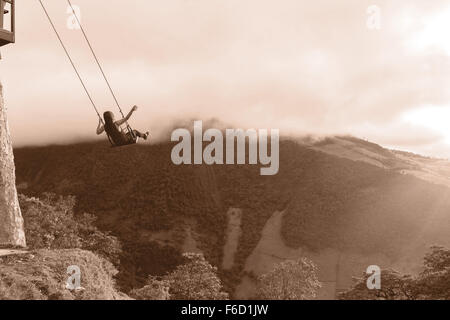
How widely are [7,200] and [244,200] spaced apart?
98.2 meters

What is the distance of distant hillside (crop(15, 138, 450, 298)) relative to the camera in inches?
3356

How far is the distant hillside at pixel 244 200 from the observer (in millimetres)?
85250

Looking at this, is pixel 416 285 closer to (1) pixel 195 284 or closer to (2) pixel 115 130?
(1) pixel 195 284

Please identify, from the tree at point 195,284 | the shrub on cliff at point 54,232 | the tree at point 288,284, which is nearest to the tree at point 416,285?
the tree at point 288,284

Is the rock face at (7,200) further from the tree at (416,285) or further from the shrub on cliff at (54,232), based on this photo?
the tree at (416,285)

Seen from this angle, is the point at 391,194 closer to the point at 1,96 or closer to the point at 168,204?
the point at 168,204

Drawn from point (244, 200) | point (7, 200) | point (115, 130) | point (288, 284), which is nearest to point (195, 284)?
point (288, 284)

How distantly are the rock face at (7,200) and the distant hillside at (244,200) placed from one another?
50982 mm

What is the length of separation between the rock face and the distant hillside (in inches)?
2007

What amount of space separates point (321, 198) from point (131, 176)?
57536mm

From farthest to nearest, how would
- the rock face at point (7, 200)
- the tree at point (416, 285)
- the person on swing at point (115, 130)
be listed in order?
1. the tree at point (416, 285)
2. the rock face at point (7, 200)
3. the person on swing at point (115, 130)

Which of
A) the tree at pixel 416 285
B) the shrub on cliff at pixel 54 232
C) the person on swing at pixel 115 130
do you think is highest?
the person on swing at pixel 115 130

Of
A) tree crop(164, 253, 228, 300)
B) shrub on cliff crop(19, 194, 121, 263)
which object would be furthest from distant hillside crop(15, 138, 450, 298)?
tree crop(164, 253, 228, 300)

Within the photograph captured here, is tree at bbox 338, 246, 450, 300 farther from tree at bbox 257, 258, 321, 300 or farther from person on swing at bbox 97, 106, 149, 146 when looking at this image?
person on swing at bbox 97, 106, 149, 146
